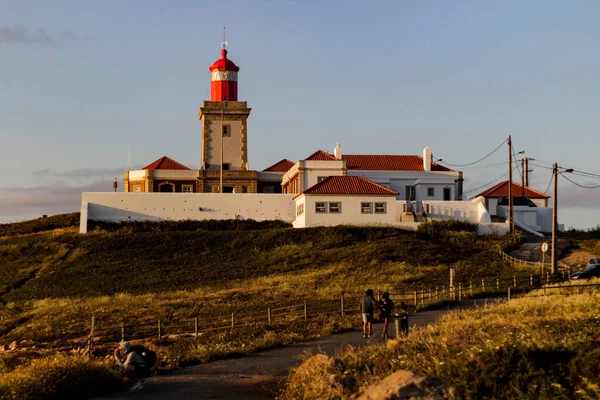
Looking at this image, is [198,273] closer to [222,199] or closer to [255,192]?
[222,199]

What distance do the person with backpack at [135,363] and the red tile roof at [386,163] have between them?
53656 mm

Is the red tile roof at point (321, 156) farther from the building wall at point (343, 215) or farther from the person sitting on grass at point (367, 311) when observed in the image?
the person sitting on grass at point (367, 311)

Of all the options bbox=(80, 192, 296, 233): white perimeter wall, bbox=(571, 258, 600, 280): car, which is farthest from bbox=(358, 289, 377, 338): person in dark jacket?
bbox=(80, 192, 296, 233): white perimeter wall

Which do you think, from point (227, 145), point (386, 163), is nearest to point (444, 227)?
point (386, 163)

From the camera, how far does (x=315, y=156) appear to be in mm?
70688

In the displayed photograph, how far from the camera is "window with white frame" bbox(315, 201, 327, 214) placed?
6250 centimetres

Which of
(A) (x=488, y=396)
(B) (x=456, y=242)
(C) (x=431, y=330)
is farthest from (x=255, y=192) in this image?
(A) (x=488, y=396)

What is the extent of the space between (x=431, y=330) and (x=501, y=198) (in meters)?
51.0

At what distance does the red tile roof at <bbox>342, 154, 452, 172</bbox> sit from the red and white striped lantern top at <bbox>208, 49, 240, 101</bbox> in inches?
460

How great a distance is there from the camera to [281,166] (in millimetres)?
78438

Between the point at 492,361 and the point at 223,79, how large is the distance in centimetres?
6323

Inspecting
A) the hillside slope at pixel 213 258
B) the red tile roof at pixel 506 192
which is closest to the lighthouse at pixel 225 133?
the hillside slope at pixel 213 258

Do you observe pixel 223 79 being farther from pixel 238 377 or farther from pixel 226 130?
pixel 238 377

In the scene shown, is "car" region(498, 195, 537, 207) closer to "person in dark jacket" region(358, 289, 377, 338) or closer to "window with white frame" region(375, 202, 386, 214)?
"window with white frame" region(375, 202, 386, 214)
